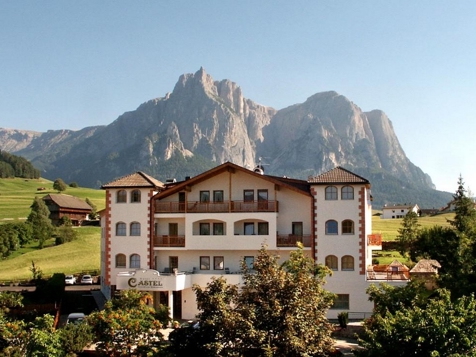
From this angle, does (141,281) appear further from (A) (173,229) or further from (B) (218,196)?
(B) (218,196)

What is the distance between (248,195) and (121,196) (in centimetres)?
947

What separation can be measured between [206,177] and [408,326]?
25.9 metres

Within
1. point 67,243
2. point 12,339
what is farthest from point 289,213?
point 67,243

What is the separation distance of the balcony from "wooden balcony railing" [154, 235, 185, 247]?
191 cm

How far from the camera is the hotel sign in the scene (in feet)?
128

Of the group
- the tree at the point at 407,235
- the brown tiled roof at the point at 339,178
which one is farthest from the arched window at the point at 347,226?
the tree at the point at 407,235

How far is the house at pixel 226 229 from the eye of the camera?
132 feet

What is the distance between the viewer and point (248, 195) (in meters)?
43.0

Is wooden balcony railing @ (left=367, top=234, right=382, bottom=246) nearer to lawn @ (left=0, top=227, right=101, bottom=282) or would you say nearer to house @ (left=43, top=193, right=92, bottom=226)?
lawn @ (left=0, top=227, right=101, bottom=282)

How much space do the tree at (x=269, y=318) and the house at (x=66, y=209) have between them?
84833 millimetres

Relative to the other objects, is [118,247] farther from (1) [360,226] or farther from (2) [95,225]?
(2) [95,225]

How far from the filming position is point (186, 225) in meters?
42.9

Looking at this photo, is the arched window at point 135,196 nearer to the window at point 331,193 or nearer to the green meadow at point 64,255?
the window at point 331,193

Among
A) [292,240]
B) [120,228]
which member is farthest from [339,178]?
[120,228]
